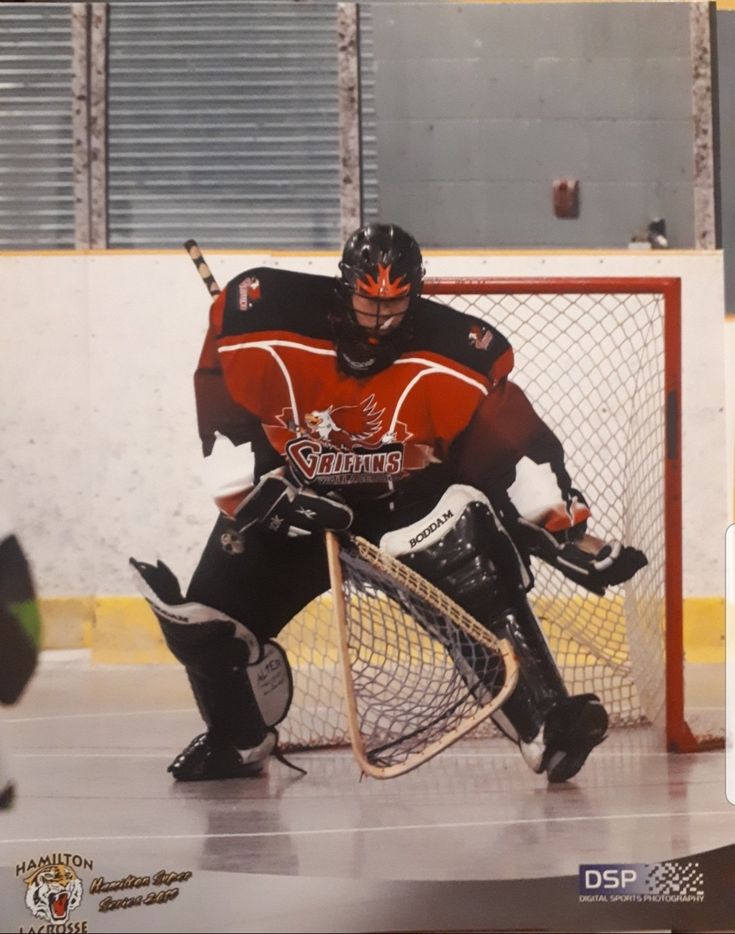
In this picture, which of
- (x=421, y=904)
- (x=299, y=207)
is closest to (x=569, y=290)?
(x=299, y=207)

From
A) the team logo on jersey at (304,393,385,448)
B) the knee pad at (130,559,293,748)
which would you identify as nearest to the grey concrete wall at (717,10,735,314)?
the team logo on jersey at (304,393,385,448)

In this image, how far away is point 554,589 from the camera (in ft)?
6.81

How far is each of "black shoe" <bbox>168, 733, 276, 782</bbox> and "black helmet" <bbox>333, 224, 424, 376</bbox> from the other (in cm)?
78

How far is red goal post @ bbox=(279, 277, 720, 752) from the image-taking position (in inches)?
81.3

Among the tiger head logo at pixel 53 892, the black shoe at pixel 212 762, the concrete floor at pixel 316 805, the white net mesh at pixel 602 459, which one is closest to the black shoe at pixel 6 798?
the concrete floor at pixel 316 805

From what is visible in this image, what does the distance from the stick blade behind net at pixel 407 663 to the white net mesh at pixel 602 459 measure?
0.06 meters

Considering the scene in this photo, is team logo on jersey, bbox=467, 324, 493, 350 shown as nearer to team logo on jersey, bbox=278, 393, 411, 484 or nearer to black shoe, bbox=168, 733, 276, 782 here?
team logo on jersey, bbox=278, 393, 411, 484

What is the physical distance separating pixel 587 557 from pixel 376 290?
0.68 meters

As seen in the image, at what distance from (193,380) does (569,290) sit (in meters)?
0.77

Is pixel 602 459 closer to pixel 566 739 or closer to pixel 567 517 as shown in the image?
pixel 567 517

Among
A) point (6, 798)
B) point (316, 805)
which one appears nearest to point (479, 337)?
point (316, 805)

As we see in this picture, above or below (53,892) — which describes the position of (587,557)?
above

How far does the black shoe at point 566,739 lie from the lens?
80.3 inches

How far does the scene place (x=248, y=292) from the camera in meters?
2.04
